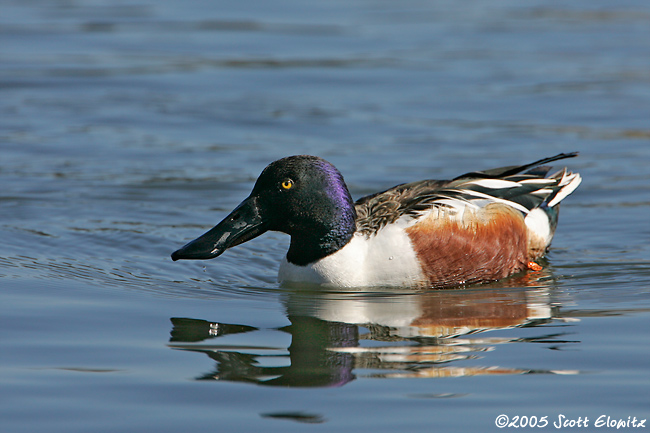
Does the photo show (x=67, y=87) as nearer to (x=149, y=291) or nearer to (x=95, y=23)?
(x=95, y=23)

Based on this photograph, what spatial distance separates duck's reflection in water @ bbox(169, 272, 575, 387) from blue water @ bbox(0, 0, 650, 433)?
22mm

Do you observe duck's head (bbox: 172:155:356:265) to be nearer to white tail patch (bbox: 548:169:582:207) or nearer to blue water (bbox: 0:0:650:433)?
blue water (bbox: 0:0:650:433)

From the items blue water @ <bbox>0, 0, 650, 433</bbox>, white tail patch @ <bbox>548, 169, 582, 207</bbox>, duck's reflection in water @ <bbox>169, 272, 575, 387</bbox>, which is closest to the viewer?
blue water @ <bbox>0, 0, 650, 433</bbox>

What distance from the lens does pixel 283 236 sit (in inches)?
342

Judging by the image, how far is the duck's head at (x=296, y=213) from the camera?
6633mm

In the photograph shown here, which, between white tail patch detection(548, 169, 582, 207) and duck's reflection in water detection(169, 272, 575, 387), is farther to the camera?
white tail patch detection(548, 169, 582, 207)

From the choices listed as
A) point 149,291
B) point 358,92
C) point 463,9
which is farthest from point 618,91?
point 149,291

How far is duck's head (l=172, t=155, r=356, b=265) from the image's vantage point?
6633mm

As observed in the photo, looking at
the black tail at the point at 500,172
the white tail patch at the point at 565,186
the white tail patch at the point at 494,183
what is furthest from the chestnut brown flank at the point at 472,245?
the white tail patch at the point at 565,186

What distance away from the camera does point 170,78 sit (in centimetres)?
1348

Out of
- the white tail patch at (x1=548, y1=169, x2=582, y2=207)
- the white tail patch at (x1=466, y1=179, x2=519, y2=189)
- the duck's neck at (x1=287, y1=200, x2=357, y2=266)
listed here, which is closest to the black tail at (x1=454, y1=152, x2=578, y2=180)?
the white tail patch at (x1=466, y1=179, x2=519, y2=189)

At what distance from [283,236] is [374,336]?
3.26 meters

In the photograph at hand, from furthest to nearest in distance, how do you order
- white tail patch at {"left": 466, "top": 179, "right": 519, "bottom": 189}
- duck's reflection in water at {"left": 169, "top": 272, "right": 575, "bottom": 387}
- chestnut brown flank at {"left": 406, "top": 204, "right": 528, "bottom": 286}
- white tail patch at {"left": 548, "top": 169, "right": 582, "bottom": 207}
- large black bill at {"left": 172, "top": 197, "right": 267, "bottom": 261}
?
white tail patch at {"left": 548, "top": 169, "right": 582, "bottom": 207}
white tail patch at {"left": 466, "top": 179, "right": 519, "bottom": 189}
chestnut brown flank at {"left": 406, "top": 204, "right": 528, "bottom": 286}
large black bill at {"left": 172, "top": 197, "right": 267, "bottom": 261}
duck's reflection in water at {"left": 169, "top": 272, "right": 575, "bottom": 387}

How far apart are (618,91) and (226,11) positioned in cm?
693
